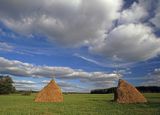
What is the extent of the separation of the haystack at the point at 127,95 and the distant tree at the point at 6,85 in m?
76.4

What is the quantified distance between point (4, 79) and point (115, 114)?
99.2 meters

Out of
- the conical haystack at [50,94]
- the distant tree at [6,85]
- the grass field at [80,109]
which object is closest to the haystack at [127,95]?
the grass field at [80,109]

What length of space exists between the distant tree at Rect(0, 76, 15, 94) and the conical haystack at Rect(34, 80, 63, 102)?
65881 mm

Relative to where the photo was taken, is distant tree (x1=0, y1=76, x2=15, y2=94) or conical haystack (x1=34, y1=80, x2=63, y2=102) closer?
conical haystack (x1=34, y1=80, x2=63, y2=102)

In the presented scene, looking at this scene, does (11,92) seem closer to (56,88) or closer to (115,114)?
(56,88)

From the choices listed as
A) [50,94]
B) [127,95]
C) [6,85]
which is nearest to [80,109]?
[127,95]

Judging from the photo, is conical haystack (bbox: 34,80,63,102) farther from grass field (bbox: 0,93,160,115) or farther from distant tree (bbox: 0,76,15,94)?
distant tree (bbox: 0,76,15,94)

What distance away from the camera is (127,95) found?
1766 inches

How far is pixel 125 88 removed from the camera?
150 feet

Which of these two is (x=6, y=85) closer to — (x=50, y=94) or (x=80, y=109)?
(x=50, y=94)

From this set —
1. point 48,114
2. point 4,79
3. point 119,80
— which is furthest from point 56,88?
point 4,79

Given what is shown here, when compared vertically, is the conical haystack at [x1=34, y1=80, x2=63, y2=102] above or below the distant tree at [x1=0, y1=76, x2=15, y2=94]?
below

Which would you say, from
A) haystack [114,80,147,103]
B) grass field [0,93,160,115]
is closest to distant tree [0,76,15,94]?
haystack [114,80,147,103]

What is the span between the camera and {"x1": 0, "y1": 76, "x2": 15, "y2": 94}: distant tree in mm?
112938
